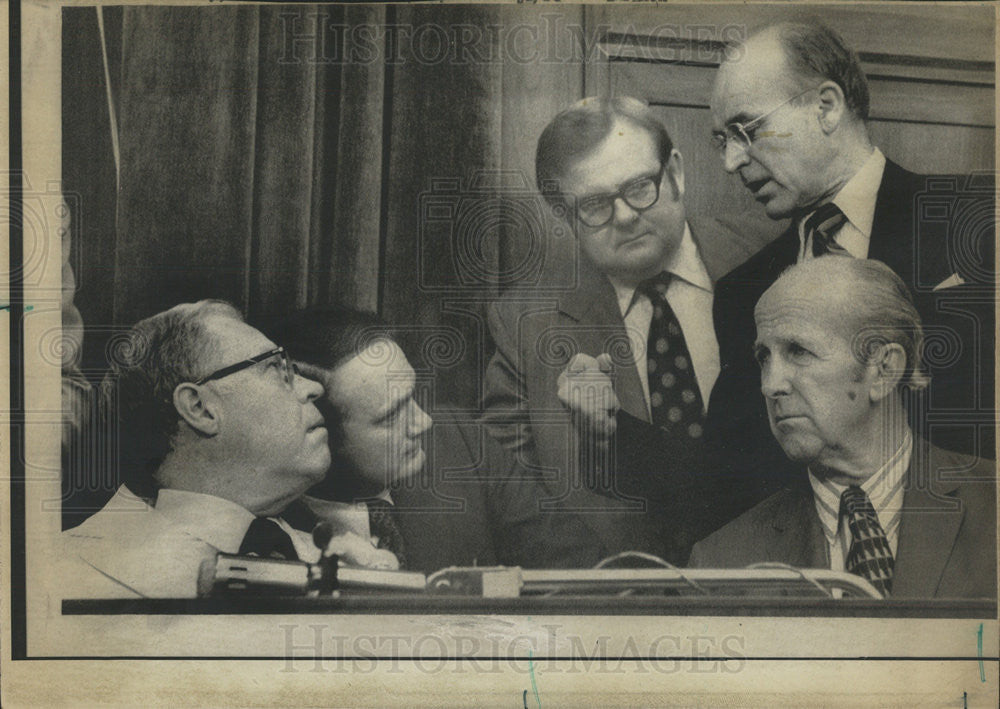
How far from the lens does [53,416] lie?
131 inches

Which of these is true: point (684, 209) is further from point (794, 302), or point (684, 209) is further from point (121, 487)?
point (121, 487)

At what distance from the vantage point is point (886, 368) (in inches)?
131

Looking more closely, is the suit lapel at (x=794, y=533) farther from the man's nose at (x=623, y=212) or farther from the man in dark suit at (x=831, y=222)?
the man's nose at (x=623, y=212)

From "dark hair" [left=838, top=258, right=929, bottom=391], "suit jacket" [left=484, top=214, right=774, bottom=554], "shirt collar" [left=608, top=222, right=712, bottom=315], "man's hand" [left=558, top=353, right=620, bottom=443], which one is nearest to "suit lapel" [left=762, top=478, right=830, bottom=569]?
"suit jacket" [left=484, top=214, right=774, bottom=554]

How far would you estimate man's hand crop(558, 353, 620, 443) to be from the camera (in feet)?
10.9

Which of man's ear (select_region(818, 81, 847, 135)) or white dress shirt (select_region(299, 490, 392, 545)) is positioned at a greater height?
man's ear (select_region(818, 81, 847, 135))

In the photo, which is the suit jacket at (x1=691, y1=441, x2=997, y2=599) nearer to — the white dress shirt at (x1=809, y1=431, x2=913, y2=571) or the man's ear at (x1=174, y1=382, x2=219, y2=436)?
the white dress shirt at (x1=809, y1=431, x2=913, y2=571)

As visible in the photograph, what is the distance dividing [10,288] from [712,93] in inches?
98.0

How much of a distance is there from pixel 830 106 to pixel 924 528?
1.47 metres

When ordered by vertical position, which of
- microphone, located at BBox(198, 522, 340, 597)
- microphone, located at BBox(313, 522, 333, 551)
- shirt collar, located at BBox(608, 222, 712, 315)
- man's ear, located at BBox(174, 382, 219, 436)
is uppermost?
shirt collar, located at BBox(608, 222, 712, 315)

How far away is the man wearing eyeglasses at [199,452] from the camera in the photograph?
3.29m

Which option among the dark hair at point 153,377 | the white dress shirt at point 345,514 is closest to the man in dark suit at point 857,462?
the white dress shirt at point 345,514

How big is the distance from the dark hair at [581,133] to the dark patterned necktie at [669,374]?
1.52ft

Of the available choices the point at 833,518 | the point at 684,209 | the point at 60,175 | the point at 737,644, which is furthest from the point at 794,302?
the point at 60,175
